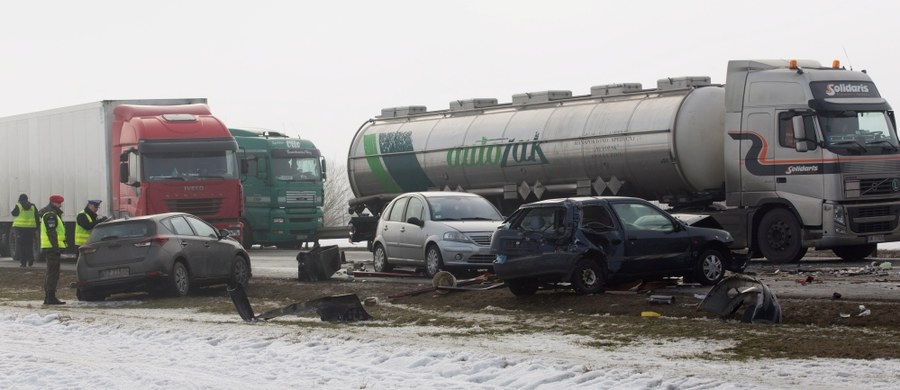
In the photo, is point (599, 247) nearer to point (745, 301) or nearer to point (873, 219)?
point (745, 301)

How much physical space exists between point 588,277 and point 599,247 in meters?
0.43

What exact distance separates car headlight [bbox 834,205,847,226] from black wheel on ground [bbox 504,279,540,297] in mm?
7202

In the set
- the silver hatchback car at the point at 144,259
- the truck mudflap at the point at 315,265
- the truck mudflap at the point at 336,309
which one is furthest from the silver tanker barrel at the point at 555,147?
the truck mudflap at the point at 336,309

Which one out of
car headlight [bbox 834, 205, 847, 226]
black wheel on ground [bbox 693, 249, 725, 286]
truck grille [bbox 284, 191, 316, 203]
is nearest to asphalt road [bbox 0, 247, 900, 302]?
black wheel on ground [bbox 693, 249, 725, 286]

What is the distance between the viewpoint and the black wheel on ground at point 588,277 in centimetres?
1977

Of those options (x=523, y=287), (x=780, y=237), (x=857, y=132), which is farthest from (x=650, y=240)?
(x=857, y=132)

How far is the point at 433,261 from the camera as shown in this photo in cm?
2502

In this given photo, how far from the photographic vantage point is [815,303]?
17062 millimetres

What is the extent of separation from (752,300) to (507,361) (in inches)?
178

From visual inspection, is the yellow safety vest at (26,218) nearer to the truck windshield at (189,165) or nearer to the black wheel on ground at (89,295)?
the truck windshield at (189,165)

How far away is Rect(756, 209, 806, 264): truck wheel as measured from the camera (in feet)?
85.5

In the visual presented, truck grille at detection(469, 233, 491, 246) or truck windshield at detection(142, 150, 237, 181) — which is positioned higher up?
truck windshield at detection(142, 150, 237, 181)

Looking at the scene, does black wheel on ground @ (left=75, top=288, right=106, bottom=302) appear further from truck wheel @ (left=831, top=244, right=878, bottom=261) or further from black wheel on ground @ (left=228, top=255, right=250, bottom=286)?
truck wheel @ (left=831, top=244, right=878, bottom=261)

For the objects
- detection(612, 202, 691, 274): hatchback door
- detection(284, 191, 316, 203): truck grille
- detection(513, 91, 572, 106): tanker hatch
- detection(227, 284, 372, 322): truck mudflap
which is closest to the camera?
detection(227, 284, 372, 322): truck mudflap
